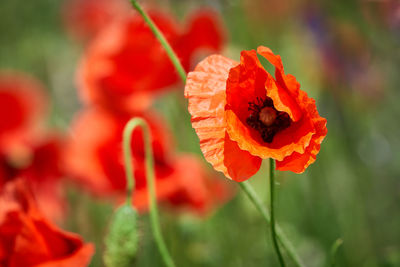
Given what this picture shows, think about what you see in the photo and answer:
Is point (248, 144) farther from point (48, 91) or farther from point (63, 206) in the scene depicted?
point (48, 91)

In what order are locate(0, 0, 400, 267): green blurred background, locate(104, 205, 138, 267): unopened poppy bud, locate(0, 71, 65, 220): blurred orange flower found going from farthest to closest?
locate(0, 71, 65, 220): blurred orange flower < locate(0, 0, 400, 267): green blurred background < locate(104, 205, 138, 267): unopened poppy bud

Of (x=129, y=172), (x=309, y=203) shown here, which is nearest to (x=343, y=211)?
(x=309, y=203)

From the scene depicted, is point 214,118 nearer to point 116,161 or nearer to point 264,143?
point 264,143

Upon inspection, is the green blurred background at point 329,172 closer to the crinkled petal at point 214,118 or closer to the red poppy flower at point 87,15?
the crinkled petal at point 214,118

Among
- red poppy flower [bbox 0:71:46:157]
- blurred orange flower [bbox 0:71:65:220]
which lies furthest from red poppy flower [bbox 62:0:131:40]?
blurred orange flower [bbox 0:71:65:220]

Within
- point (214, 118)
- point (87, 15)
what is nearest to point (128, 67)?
point (214, 118)

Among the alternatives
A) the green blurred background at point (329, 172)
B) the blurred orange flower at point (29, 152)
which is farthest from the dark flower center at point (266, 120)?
→ the blurred orange flower at point (29, 152)

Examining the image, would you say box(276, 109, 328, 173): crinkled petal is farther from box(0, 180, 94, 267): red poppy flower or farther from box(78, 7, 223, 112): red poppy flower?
box(78, 7, 223, 112): red poppy flower
